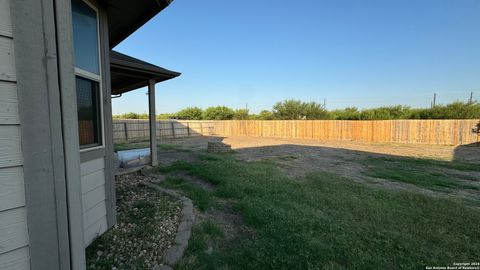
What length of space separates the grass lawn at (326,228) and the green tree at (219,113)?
26011 mm

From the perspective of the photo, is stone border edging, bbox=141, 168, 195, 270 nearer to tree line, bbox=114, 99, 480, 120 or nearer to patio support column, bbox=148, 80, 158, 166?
patio support column, bbox=148, 80, 158, 166

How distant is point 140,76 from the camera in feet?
17.6

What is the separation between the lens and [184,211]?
286cm

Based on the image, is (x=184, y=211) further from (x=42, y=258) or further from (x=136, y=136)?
(x=136, y=136)

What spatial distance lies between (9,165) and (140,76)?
4.86 meters

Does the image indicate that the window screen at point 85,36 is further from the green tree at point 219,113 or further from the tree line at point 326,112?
the green tree at point 219,113

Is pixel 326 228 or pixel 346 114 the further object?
pixel 346 114

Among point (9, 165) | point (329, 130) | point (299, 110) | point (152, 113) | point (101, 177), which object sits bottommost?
point (329, 130)

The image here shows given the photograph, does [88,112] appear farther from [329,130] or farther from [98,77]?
[329,130]

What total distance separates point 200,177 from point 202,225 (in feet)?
7.64

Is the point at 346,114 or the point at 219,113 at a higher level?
the point at 219,113

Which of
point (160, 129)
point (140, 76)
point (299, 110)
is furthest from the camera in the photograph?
point (299, 110)

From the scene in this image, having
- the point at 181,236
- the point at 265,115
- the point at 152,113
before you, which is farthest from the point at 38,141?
the point at 265,115

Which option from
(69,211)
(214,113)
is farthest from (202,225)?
(214,113)
